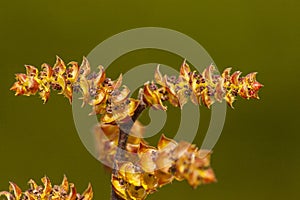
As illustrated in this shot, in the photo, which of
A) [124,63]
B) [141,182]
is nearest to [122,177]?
[141,182]

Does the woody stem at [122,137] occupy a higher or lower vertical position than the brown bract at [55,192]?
higher

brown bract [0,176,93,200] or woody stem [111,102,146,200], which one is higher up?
woody stem [111,102,146,200]

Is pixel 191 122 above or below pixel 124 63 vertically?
below

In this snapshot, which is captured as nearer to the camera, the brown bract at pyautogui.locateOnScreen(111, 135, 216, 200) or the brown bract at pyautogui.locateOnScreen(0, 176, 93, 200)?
the brown bract at pyautogui.locateOnScreen(111, 135, 216, 200)

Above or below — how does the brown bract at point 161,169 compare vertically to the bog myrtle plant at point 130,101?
below

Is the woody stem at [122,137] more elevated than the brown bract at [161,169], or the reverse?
the woody stem at [122,137]

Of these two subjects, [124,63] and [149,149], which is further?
[124,63]

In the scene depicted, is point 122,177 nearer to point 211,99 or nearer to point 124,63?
point 211,99

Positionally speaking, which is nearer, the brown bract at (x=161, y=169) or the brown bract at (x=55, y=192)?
the brown bract at (x=161, y=169)
